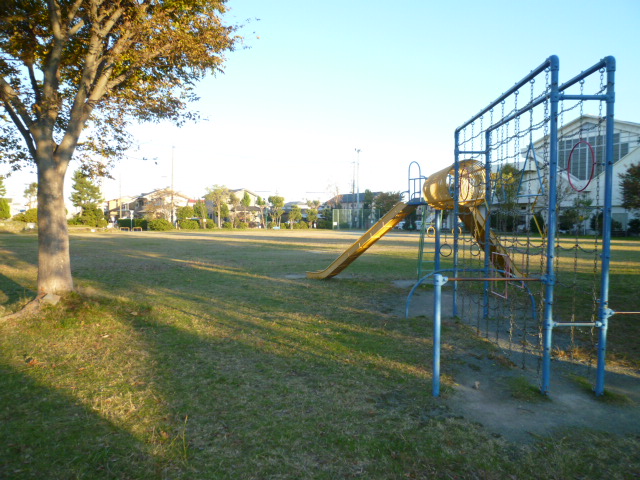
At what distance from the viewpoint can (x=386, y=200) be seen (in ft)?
210

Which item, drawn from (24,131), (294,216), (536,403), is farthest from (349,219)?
(536,403)

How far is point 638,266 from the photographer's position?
47.8ft

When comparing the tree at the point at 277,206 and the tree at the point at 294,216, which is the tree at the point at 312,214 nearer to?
the tree at the point at 294,216

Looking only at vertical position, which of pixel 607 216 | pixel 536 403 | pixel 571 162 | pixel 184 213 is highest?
pixel 184 213

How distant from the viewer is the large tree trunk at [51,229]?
7.26 meters

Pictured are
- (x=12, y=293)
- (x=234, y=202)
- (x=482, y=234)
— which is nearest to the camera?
(x=482, y=234)

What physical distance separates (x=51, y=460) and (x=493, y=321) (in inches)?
270

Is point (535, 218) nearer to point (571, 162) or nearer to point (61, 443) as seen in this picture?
point (571, 162)

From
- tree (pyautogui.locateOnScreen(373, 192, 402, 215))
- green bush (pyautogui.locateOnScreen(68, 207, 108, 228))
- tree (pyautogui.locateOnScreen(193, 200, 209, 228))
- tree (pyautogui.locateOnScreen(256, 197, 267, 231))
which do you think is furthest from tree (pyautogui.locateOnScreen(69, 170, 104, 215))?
tree (pyautogui.locateOnScreen(373, 192, 402, 215))

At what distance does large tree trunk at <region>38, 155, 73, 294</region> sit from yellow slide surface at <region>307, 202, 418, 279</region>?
6.76 m

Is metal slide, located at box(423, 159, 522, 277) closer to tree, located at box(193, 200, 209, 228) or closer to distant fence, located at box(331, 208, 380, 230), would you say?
tree, located at box(193, 200, 209, 228)

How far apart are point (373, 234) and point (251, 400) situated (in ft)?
25.8

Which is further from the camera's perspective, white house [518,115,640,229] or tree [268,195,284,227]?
tree [268,195,284,227]

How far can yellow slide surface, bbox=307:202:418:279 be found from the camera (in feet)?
35.4
